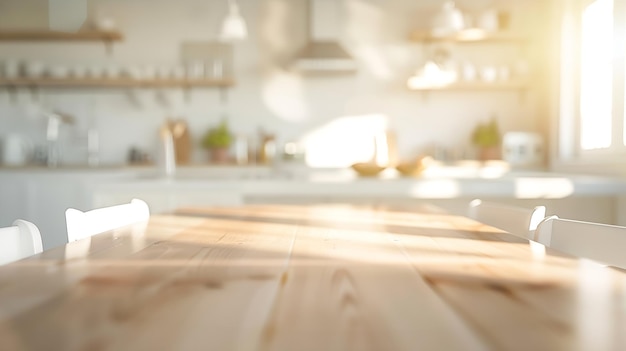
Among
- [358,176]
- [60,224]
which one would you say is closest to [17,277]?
[358,176]

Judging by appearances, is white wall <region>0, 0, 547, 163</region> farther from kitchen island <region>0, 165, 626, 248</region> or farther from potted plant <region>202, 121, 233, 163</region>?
kitchen island <region>0, 165, 626, 248</region>

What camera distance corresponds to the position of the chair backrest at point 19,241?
39.9 inches

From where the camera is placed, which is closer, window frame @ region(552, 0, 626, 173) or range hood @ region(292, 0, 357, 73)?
window frame @ region(552, 0, 626, 173)

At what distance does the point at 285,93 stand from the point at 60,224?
2.07m

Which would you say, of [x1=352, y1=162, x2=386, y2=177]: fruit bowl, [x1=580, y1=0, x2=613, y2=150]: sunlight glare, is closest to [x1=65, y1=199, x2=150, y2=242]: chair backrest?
[x1=352, y1=162, x2=386, y2=177]: fruit bowl

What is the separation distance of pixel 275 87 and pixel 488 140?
1.83m

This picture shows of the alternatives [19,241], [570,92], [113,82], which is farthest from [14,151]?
[570,92]

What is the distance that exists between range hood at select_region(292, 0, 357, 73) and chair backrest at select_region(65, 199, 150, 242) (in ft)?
10.4

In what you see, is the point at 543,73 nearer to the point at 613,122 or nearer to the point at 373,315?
the point at 613,122

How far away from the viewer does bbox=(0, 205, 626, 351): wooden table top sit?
51cm

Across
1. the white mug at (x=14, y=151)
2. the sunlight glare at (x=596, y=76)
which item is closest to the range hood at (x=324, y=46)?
the sunlight glare at (x=596, y=76)

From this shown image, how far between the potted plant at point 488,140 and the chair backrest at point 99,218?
145 inches

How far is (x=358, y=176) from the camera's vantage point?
3.23 meters

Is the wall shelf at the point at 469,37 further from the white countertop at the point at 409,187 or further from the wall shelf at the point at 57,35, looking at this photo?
→ the wall shelf at the point at 57,35
